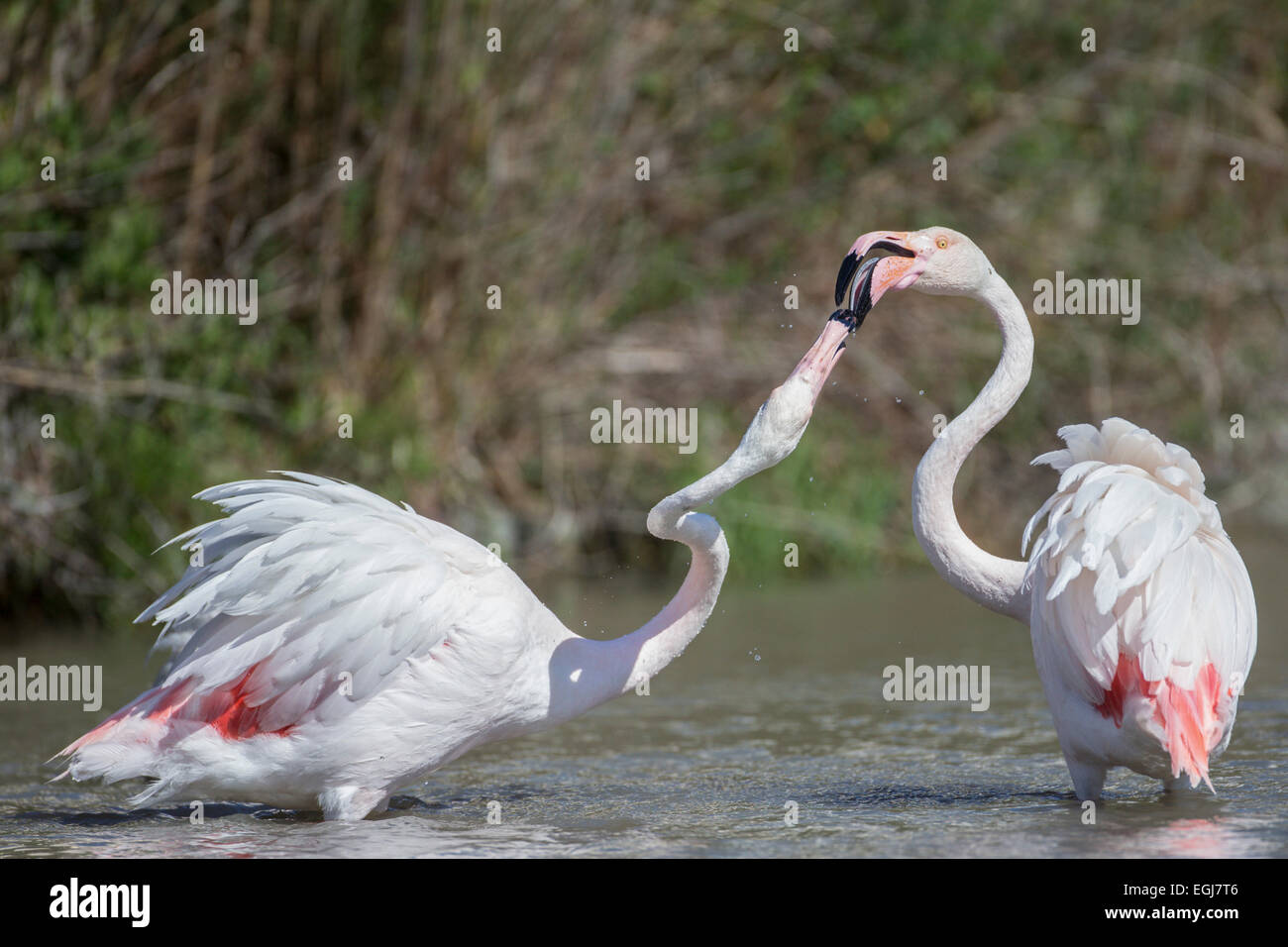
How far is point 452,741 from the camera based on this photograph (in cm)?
497

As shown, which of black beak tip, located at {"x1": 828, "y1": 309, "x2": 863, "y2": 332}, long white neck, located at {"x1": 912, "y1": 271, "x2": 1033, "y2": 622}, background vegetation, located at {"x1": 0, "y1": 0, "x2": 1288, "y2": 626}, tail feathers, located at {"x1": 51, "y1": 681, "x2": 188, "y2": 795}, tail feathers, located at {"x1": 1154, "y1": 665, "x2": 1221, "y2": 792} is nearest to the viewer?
tail feathers, located at {"x1": 1154, "y1": 665, "x2": 1221, "y2": 792}

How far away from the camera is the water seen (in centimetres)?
443

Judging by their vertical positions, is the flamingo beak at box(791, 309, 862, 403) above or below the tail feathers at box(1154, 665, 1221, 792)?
above

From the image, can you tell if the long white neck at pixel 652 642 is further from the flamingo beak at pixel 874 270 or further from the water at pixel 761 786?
the flamingo beak at pixel 874 270

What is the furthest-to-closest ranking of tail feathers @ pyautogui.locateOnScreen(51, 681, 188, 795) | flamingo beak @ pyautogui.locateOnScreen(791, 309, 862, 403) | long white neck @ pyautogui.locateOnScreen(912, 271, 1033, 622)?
1. long white neck @ pyautogui.locateOnScreen(912, 271, 1033, 622)
2. tail feathers @ pyautogui.locateOnScreen(51, 681, 188, 795)
3. flamingo beak @ pyautogui.locateOnScreen(791, 309, 862, 403)

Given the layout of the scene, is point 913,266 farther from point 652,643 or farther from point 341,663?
point 341,663

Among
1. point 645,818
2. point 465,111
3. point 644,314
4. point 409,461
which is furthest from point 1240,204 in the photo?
point 645,818

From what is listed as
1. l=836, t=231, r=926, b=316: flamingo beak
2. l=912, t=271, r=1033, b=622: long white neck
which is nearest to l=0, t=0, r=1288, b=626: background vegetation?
l=836, t=231, r=926, b=316: flamingo beak

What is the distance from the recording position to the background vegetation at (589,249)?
28.6ft

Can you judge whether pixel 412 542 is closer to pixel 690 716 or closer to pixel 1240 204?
pixel 690 716

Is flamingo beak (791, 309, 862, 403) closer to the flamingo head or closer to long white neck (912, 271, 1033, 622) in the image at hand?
the flamingo head

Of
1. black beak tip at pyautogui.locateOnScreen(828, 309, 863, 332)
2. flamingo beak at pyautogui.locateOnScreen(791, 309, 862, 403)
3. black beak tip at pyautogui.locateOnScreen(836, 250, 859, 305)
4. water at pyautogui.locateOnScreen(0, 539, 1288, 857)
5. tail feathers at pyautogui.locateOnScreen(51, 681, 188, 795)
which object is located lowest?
water at pyautogui.locateOnScreen(0, 539, 1288, 857)

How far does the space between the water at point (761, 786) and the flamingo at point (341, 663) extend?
0.20 m

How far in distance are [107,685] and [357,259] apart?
13.0ft
